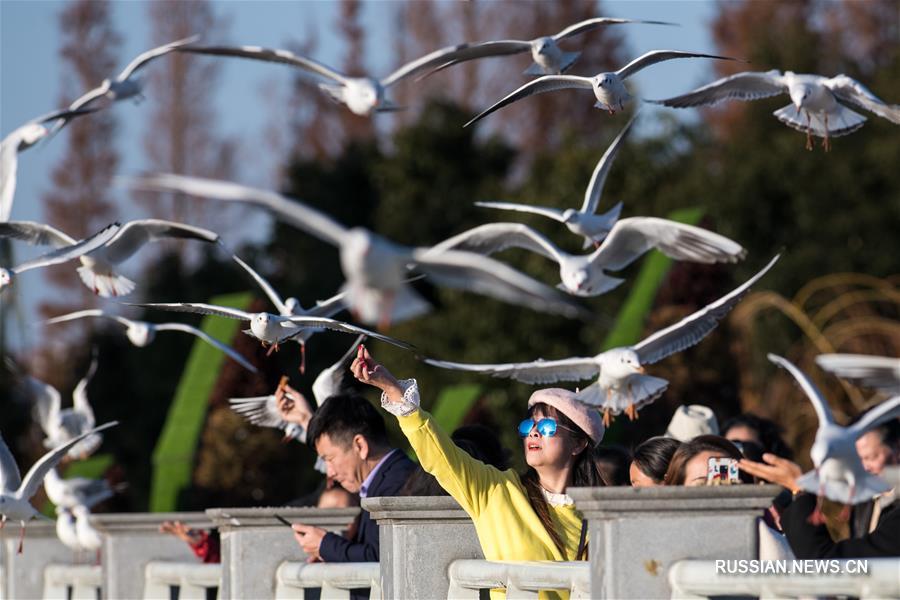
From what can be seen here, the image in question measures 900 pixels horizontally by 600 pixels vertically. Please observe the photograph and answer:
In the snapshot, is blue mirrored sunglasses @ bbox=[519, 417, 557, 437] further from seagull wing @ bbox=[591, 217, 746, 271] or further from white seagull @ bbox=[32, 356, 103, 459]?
white seagull @ bbox=[32, 356, 103, 459]

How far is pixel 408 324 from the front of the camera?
71.1 feet

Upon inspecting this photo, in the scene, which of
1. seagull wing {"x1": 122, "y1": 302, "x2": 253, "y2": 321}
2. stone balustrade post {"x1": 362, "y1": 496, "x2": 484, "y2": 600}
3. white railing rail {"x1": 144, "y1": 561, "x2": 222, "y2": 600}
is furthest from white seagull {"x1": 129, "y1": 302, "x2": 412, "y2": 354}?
white railing rail {"x1": 144, "y1": 561, "x2": 222, "y2": 600}

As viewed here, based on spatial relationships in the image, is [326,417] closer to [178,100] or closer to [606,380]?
[606,380]

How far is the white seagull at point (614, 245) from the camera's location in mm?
5820

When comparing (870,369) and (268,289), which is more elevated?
(268,289)

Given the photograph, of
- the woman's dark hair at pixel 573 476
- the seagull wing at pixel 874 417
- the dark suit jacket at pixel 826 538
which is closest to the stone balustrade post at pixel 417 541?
the woman's dark hair at pixel 573 476

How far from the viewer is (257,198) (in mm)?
3525

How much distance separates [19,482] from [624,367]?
2.47m

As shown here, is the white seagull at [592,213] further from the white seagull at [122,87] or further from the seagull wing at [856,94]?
the white seagull at [122,87]

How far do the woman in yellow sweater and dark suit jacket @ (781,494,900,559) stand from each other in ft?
2.09

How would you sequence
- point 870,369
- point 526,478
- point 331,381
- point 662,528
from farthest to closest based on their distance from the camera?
point 331,381 < point 526,478 < point 870,369 < point 662,528

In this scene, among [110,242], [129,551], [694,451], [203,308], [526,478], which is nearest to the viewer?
[694,451]

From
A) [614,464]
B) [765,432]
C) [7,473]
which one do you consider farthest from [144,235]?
[765,432]

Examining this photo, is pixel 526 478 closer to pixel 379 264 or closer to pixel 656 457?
pixel 656 457
